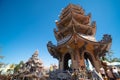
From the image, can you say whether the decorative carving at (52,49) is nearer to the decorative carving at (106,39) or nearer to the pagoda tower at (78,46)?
the pagoda tower at (78,46)

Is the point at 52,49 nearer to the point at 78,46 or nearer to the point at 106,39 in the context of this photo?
the point at 78,46

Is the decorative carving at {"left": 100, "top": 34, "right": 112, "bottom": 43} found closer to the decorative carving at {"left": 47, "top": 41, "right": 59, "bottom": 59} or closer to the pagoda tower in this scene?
the pagoda tower

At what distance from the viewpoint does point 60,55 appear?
14.5 metres

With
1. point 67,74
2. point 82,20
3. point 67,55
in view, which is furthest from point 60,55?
point 82,20

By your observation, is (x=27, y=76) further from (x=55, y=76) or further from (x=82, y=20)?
(x=82, y=20)

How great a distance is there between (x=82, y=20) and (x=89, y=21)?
956mm

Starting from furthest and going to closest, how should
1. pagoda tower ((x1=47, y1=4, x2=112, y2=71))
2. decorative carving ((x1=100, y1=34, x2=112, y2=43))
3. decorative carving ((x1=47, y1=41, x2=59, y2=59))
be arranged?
decorative carving ((x1=47, y1=41, x2=59, y2=59))
decorative carving ((x1=100, y1=34, x2=112, y2=43))
pagoda tower ((x1=47, y1=4, x2=112, y2=71))

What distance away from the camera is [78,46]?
13.3 meters

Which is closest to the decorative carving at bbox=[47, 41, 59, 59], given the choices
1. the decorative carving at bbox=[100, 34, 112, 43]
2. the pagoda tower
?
the pagoda tower

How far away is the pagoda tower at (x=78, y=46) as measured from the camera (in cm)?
1255

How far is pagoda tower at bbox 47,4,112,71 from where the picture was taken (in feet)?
41.2

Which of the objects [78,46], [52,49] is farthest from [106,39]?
[52,49]

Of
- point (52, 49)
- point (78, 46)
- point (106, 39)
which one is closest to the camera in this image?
point (106, 39)

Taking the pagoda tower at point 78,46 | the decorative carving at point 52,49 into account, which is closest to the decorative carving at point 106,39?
the pagoda tower at point 78,46
